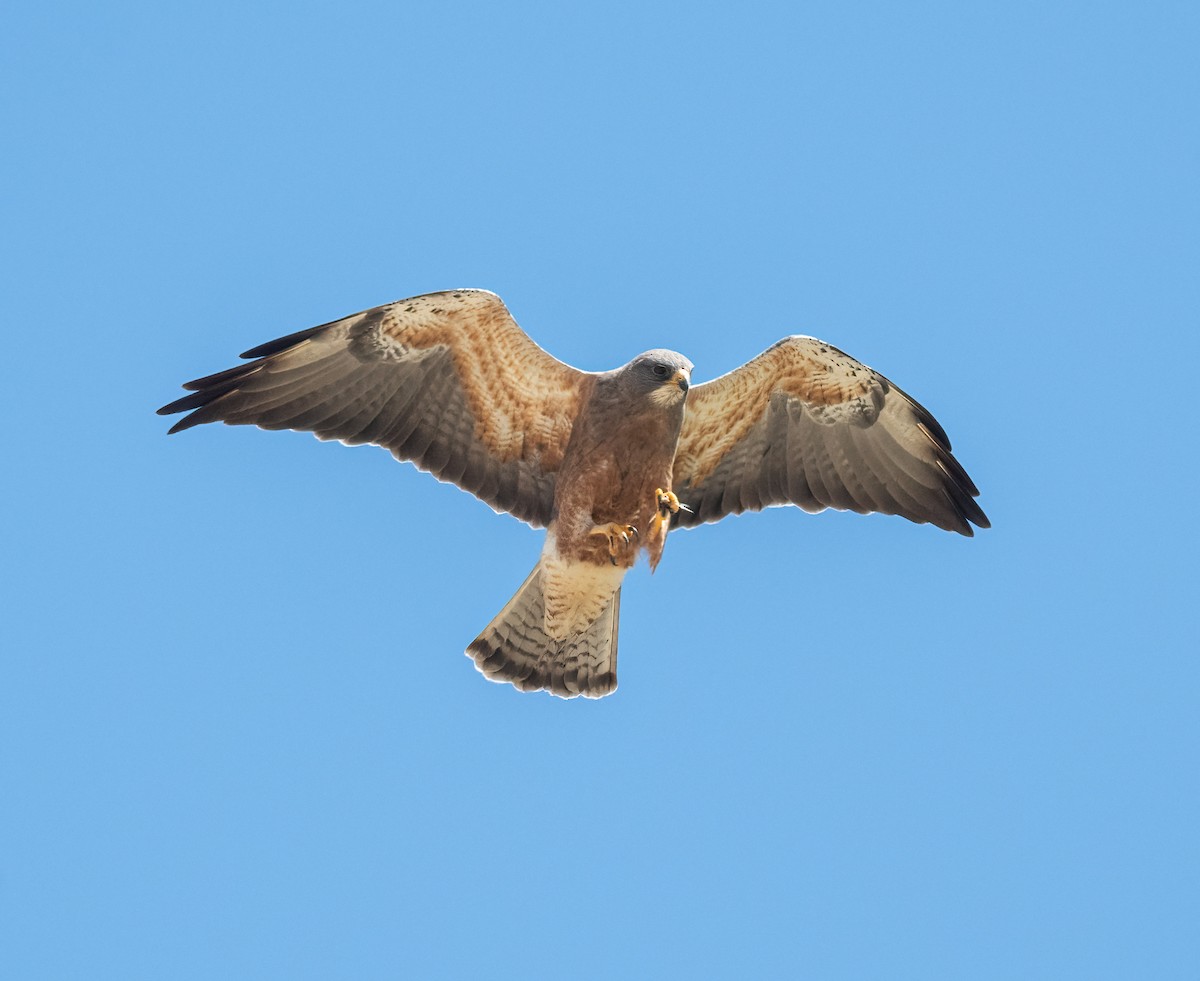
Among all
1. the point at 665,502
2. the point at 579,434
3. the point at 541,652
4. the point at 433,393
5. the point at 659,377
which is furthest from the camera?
the point at 541,652

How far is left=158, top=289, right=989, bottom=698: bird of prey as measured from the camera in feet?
35.0

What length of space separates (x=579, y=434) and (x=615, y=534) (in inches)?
29.3

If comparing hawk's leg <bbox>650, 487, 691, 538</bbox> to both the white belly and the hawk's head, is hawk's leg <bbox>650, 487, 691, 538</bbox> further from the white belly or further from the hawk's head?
the hawk's head

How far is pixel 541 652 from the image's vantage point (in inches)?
456

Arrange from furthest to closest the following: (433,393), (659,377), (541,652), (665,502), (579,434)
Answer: (541,652), (433,393), (579,434), (665,502), (659,377)

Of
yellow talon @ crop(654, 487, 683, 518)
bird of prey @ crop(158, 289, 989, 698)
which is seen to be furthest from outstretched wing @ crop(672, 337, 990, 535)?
yellow talon @ crop(654, 487, 683, 518)

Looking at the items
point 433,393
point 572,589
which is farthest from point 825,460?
point 433,393

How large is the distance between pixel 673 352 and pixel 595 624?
226 cm

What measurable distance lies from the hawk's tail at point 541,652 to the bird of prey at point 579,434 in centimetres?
1

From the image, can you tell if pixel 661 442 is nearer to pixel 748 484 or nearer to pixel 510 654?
pixel 748 484

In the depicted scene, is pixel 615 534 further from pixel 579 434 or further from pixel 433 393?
pixel 433 393

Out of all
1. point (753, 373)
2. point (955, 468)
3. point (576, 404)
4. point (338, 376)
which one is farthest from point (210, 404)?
point (955, 468)

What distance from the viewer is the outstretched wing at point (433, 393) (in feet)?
35.2

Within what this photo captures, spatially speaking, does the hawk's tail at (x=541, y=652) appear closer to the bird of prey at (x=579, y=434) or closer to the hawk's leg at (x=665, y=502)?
the bird of prey at (x=579, y=434)
